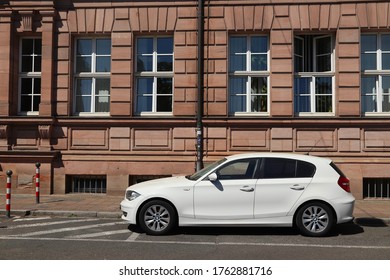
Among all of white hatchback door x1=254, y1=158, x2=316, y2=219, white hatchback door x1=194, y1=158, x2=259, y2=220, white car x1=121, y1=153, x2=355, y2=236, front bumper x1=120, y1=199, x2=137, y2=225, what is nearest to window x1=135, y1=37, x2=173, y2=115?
front bumper x1=120, y1=199, x2=137, y2=225

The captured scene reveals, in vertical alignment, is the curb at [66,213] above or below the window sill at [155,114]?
below

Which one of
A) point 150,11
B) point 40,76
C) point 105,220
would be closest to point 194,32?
point 150,11

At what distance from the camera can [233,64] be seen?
46.1 ft

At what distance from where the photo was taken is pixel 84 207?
1114 centimetres

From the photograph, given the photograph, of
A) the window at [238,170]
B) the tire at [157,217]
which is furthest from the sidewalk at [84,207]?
the window at [238,170]

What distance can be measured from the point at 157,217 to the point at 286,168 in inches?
107

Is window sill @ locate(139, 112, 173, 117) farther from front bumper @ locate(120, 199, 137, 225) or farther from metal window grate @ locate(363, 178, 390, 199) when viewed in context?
metal window grate @ locate(363, 178, 390, 199)

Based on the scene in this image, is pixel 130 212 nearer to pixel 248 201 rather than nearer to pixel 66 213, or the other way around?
pixel 248 201

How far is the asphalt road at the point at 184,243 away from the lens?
261 inches

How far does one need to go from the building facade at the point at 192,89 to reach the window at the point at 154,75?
35 millimetres

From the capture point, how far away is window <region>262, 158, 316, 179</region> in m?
8.21

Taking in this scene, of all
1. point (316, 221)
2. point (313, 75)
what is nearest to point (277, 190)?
point (316, 221)

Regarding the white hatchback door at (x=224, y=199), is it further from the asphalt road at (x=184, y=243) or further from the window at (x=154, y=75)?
the window at (x=154, y=75)

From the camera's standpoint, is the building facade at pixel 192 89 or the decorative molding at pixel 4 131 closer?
the building facade at pixel 192 89
